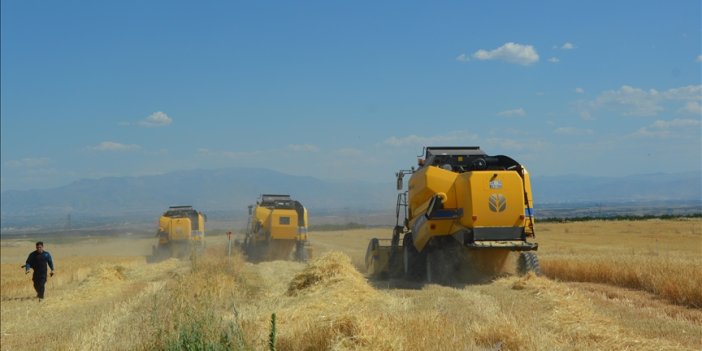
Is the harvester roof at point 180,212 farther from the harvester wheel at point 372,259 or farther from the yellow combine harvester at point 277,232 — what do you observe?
the harvester wheel at point 372,259

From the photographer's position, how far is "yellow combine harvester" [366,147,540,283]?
16.0m

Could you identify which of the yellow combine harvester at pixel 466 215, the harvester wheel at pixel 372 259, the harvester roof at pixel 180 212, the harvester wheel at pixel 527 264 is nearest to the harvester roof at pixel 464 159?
the yellow combine harvester at pixel 466 215

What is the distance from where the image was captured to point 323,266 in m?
15.1

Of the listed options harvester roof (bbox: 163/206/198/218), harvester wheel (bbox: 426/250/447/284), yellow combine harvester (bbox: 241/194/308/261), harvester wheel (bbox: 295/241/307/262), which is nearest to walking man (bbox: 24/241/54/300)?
harvester wheel (bbox: 426/250/447/284)

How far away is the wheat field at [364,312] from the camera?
26.2 ft

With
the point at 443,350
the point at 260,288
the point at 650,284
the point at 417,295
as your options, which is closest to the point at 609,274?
the point at 650,284

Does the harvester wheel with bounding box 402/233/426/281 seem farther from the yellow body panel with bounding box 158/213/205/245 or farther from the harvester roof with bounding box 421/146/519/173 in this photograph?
the yellow body panel with bounding box 158/213/205/245

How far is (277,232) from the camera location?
30.3m

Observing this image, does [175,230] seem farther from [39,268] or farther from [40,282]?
[40,282]

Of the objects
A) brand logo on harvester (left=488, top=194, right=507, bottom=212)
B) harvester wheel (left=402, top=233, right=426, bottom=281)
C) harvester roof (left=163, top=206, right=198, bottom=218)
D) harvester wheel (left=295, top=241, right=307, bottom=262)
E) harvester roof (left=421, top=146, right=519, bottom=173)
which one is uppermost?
harvester roof (left=421, top=146, right=519, bottom=173)

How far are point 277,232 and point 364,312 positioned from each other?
69.7 ft

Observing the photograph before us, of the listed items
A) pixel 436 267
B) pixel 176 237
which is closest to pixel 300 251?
pixel 176 237

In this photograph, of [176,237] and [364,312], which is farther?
[176,237]

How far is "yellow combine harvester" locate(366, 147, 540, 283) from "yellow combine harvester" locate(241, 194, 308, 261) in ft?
38.9
